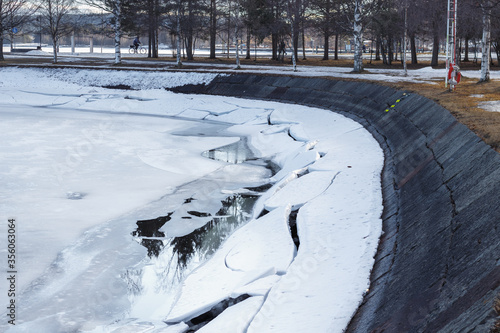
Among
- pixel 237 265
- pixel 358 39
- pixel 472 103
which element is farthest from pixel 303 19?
pixel 237 265

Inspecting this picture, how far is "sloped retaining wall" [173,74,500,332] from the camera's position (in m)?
4.99

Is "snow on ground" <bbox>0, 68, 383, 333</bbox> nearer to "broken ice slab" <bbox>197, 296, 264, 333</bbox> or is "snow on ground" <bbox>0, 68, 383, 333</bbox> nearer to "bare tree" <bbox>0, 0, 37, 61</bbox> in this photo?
"broken ice slab" <bbox>197, 296, 264, 333</bbox>

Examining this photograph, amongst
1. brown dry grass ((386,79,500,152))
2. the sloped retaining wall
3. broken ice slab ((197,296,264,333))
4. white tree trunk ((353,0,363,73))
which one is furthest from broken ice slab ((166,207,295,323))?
white tree trunk ((353,0,363,73))

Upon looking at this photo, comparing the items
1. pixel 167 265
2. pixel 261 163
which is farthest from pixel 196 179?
pixel 167 265

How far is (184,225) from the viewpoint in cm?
1088

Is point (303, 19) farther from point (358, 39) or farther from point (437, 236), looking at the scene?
point (437, 236)

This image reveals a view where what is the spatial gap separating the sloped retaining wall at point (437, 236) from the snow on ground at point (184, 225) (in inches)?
14.0

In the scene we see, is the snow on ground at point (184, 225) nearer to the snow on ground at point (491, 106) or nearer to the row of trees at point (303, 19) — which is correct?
the snow on ground at point (491, 106)

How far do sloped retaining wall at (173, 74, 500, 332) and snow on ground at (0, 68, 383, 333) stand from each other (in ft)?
1.17

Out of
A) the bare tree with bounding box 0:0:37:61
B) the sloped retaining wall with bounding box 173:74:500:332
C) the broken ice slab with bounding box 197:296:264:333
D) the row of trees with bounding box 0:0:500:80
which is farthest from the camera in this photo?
the bare tree with bounding box 0:0:37:61

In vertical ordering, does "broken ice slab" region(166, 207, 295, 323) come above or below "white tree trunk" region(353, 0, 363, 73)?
below

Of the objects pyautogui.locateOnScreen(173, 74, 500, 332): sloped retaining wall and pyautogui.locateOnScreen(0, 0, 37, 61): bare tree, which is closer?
pyautogui.locateOnScreen(173, 74, 500, 332): sloped retaining wall

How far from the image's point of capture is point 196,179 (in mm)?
14484

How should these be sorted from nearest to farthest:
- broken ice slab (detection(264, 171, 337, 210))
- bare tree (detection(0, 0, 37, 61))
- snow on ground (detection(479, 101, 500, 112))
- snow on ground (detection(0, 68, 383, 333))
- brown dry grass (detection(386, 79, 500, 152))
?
snow on ground (detection(0, 68, 383, 333)) → brown dry grass (detection(386, 79, 500, 152)) → broken ice slab (detection(264, 171, 337, 210)) → snow on ground (detection(479, 101, 500, 112)) → bare tree (detection(0, 0, 37, 61))
